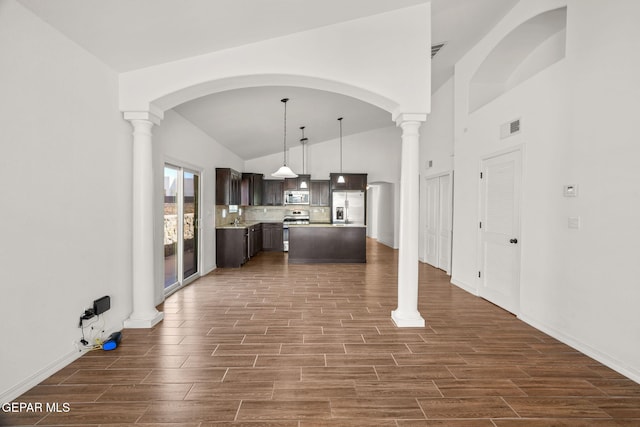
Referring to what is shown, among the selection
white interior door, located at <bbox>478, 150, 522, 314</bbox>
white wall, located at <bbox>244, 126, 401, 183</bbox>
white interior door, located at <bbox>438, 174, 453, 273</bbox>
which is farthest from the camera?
white wall, located at <bbox>244, 126, 401, 183</bbox>

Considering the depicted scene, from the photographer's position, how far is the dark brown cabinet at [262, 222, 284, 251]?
9.59 m

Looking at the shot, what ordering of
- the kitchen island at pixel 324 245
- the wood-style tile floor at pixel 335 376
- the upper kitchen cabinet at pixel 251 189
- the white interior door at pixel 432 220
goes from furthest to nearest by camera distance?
1. the upper kitchen cabinet at pixel 251 189
2. the kitchen island at pixel 324 245
3. the white interior door at pixel 432 220
4. the wood-style tile floor at pixel 335 376

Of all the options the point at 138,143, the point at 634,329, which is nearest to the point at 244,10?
the point at 138,143

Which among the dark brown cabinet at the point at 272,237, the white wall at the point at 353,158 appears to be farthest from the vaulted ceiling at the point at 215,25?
the dark brown cabinet at the point at 272,237

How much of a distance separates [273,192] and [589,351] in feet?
26.9

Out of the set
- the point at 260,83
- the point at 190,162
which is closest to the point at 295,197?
the point at 190,162

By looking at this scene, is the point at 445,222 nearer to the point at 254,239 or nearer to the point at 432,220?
the point at 432,220

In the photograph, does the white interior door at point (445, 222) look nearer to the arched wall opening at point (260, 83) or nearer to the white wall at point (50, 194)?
the arched wall opening at point (260, 83)

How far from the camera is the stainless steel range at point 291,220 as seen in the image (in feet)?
31.3

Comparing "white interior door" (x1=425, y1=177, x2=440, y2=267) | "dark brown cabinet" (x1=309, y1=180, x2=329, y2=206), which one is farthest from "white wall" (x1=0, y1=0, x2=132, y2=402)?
"dark brown cabinet" (x1=309, y1=180, x2=329, y2=206)

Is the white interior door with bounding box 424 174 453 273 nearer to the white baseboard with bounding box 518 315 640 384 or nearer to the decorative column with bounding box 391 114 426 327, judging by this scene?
the white baseboard with bounding box 518 315 640 384

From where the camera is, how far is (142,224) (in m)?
3.58

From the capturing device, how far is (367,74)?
140 inches

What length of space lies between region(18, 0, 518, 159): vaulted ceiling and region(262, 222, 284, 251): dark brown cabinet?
4567 millimetres
